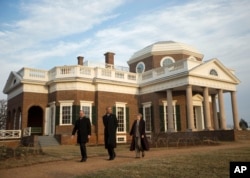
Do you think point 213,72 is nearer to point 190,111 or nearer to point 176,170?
point 190,111

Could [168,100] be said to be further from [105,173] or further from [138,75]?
[105,173]

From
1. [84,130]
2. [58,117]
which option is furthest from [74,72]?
[84,130]

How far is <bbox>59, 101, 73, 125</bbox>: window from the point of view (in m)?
21.7

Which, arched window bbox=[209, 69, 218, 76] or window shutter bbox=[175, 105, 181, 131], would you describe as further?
window shutter bbox=[175, 105, 181, 131]

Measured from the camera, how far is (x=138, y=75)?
26328mm

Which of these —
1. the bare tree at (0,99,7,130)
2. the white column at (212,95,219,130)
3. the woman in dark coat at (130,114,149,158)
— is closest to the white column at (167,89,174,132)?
the white column at (212,95,219,130)

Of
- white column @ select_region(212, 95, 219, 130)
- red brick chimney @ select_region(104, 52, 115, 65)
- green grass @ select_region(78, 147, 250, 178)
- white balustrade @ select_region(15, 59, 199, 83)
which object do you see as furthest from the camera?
red brick chimney @ select_region(104, 52, 115, 65)

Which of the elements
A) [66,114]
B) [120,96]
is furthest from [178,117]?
[66,114]

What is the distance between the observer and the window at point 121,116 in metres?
24.2

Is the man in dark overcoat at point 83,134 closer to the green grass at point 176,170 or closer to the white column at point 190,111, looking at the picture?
the green grass at point 176,170

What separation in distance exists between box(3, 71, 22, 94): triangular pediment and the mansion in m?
0.07


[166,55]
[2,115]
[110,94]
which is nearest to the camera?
[110,94]

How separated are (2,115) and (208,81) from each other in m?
34.7

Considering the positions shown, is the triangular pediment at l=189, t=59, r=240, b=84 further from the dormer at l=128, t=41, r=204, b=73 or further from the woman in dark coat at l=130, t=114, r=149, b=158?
the woman in dark coat at l=130, t=114, r=149, b=158
